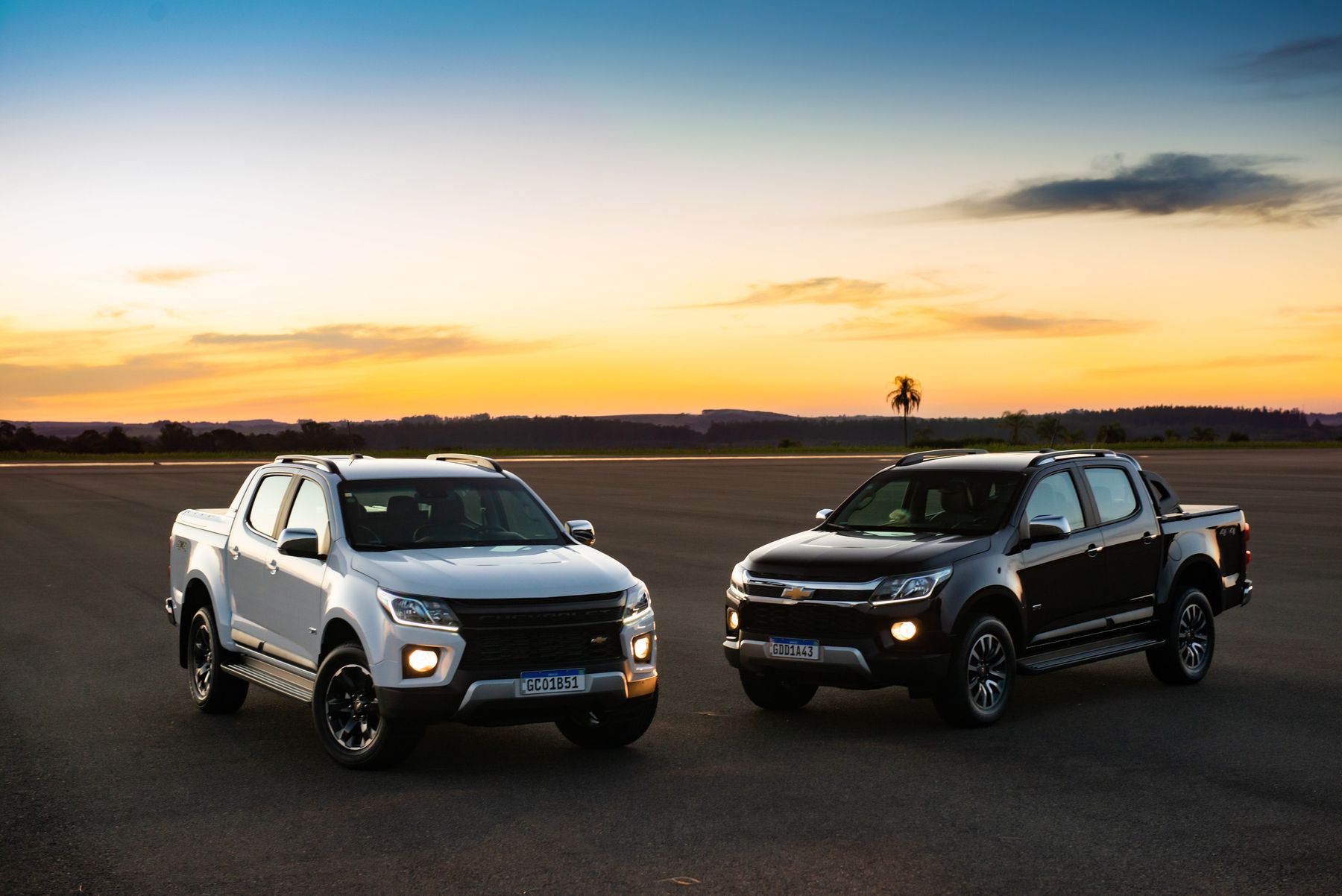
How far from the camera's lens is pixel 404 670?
763 centimetres

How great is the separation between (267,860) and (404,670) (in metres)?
1.59

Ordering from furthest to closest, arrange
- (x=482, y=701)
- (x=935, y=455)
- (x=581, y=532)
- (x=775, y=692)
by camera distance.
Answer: (x=935, y=455) → (x=775, y=692) → (x=581, y=532) → (x=482, y=701)

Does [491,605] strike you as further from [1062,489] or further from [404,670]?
[1062,489]

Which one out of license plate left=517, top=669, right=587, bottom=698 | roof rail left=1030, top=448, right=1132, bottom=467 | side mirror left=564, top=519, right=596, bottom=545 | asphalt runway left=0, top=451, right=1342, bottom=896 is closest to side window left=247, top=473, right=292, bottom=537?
asphalt runway left=0, top=451, right=1342, bottom=896

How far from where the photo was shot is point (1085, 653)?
33.6ft

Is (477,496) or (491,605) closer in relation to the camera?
(491,605)

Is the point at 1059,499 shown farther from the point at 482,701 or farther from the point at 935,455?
the point at 482,701

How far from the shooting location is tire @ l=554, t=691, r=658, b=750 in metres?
8.30

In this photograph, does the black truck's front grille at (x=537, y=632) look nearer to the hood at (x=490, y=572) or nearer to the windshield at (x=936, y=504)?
the hood at (x=490, y=572)

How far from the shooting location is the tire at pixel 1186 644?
35.8 feet

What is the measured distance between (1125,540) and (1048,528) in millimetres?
1522

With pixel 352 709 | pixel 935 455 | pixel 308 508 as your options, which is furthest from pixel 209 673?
pixel 935 455

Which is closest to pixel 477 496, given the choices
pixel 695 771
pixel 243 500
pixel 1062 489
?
pixel 243 500

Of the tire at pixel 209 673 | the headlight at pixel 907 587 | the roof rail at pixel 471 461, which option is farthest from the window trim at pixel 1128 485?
the tire at pixel 209 673
